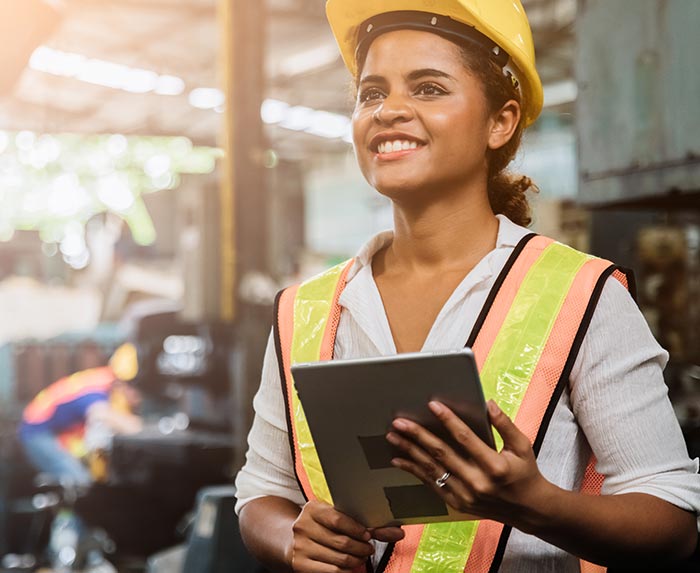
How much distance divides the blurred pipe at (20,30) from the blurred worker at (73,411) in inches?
186

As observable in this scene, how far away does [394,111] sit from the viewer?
1659mm

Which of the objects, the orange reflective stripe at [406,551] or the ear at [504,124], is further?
the ear at [504,124]

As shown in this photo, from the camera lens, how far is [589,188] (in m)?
4.51

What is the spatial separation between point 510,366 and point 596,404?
0.15 meters

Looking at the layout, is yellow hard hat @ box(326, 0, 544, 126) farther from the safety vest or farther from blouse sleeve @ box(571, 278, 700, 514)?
the safety vest

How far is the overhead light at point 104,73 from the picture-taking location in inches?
613

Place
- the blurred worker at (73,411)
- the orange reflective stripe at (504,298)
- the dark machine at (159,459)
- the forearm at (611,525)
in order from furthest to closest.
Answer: the blurred worker at (73,411), the dark machine at (159,459), the orange reflective stripe at (504,298), the forearm at (611,525)

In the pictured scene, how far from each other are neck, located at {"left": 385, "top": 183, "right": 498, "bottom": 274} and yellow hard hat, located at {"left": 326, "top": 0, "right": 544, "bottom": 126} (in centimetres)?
25

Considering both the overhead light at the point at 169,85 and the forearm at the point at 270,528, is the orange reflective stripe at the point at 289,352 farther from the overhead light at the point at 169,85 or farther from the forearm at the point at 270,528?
the overhead light at the point at 169,85

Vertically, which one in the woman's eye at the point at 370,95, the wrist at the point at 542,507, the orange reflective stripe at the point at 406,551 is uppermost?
the woman's eye at the point at 370,95

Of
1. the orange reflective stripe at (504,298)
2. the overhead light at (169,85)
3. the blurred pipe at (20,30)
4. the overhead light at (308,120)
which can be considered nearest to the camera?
the orange reflective stripe at (504,298)

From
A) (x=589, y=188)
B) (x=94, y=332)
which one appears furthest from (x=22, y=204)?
(x=589, y=188)

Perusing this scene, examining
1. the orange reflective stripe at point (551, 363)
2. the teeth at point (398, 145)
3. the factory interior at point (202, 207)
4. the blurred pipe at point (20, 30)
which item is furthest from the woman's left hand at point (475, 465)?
the blurred pipe at point (20, 30)

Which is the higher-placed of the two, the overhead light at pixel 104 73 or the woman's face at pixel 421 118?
the overhead light at pixel 104 73
